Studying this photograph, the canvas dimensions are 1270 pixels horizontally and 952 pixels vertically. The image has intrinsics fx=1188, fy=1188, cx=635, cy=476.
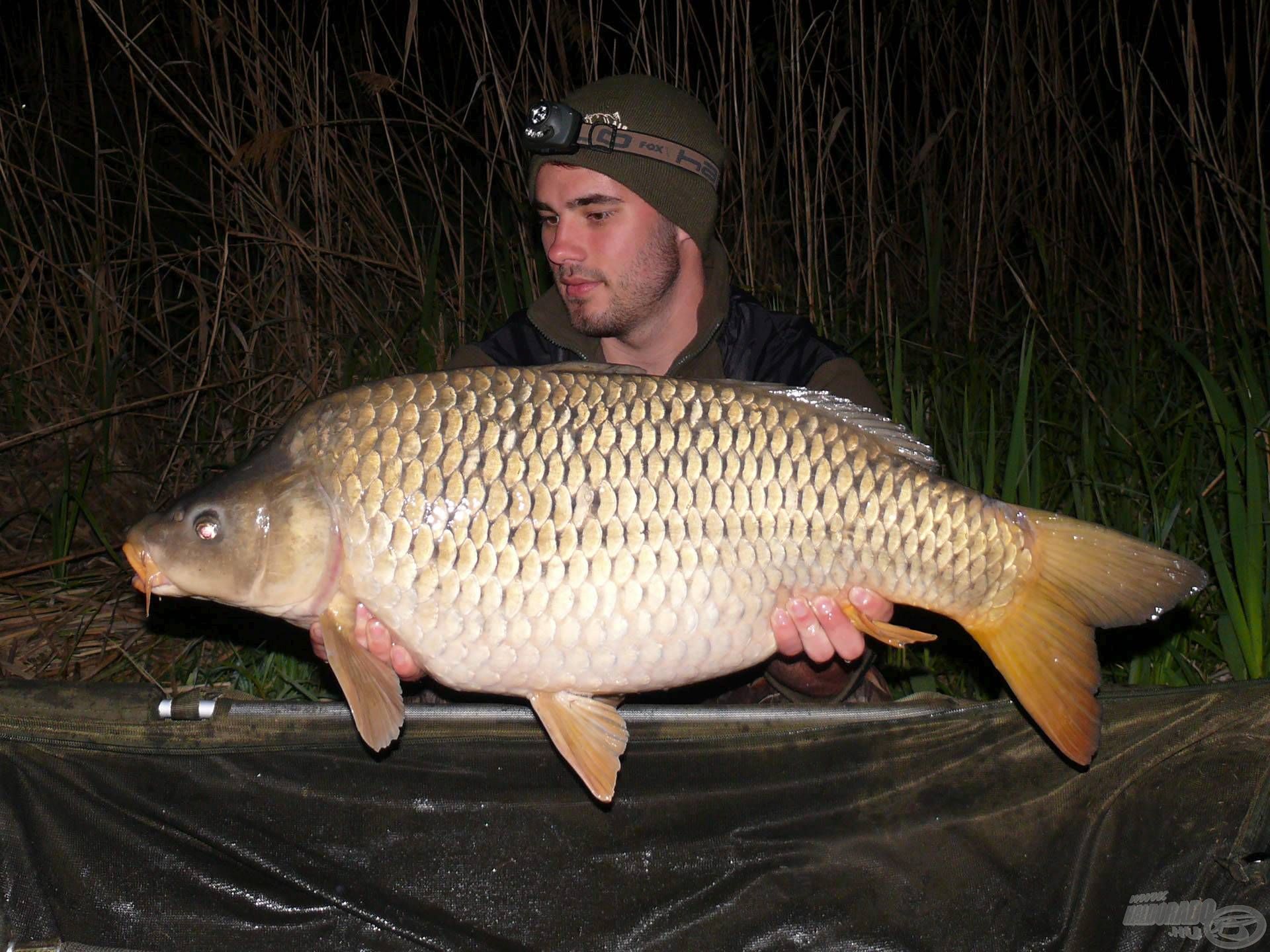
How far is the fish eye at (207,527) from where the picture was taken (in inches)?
55.7

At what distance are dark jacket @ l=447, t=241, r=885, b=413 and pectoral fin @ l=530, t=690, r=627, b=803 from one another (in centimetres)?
77

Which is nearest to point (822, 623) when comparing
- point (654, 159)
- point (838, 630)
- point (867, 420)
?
point (838, 630)

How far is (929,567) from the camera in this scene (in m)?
1.40

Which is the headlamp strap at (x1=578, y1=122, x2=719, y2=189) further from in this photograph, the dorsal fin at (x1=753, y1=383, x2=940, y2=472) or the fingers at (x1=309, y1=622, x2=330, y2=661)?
the fingers at (x1=309, y1=622, x2=330, y2=661)

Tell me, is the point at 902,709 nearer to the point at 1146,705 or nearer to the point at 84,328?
the point at 1146,705

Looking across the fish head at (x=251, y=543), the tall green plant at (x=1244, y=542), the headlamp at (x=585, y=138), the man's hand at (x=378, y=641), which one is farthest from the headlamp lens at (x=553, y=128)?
the tall green plant at (x=1244, y=542)

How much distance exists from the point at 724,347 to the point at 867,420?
27.0 inches

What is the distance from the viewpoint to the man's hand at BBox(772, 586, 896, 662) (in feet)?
4.73

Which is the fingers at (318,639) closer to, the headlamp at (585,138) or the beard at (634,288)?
the beard at (634,288)

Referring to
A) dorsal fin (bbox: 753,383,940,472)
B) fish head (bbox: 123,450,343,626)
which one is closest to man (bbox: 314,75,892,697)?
dorsal fin (bbox: 753,383,940,472)

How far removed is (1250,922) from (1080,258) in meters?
2.19

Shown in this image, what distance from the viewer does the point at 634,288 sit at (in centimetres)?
203

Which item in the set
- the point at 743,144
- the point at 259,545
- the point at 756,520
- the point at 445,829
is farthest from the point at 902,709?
the point at 743,144

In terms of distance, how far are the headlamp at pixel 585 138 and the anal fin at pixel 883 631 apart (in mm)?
922
